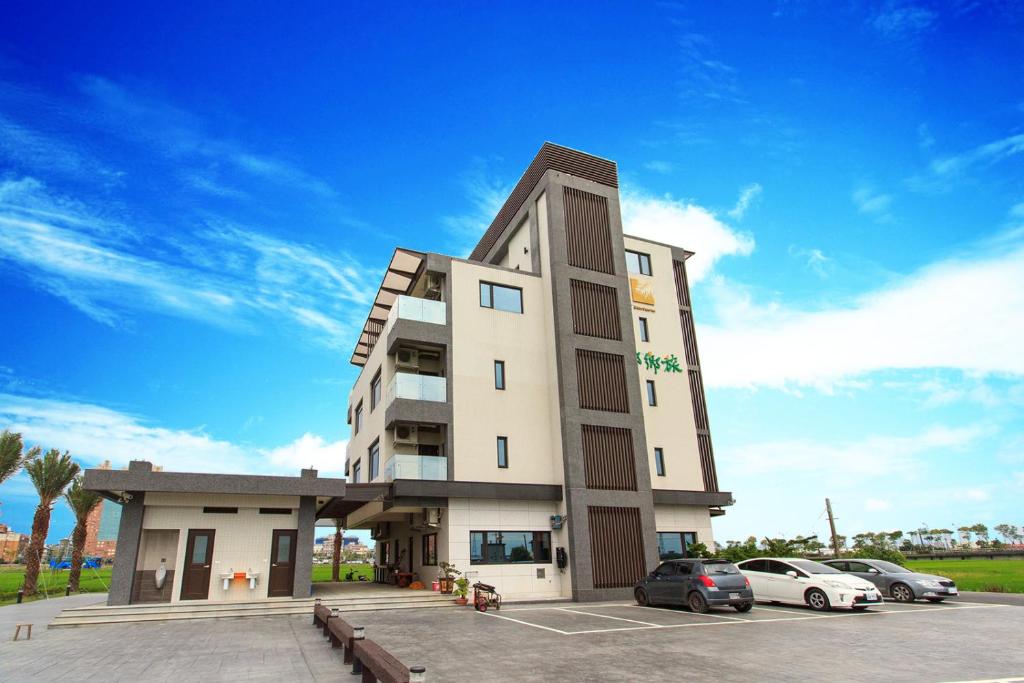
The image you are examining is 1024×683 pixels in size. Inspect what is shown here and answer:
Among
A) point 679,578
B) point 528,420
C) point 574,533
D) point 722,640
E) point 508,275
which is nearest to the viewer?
point 722,640

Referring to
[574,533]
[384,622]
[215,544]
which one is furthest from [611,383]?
[215,544]

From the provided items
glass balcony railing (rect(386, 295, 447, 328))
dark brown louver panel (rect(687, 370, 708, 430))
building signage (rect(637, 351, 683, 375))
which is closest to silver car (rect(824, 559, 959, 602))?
dark brown louver panel (rect(687, 370, 708, 430))

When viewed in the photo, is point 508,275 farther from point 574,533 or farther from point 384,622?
point 384,622

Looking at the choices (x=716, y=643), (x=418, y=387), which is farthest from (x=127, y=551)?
(x=716, y=643)

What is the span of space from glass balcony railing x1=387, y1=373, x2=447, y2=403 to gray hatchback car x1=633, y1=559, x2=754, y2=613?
1082cm

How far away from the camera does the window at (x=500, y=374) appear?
25.1m

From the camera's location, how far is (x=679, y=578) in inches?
673

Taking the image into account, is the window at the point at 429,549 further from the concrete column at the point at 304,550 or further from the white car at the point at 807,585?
the white car at the point at 807,585

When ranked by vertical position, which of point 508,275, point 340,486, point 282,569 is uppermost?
point 508,275

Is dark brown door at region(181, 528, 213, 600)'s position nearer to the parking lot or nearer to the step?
the step

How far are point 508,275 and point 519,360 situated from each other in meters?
4.05

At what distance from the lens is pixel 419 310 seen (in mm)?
24859

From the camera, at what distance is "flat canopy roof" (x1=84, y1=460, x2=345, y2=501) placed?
1788 cm

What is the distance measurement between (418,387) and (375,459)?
622 centimetres
